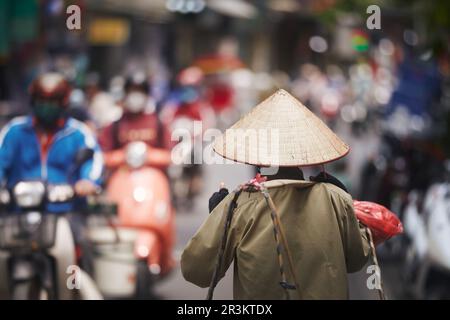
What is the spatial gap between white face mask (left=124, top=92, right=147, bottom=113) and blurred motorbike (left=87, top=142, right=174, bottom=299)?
317mm

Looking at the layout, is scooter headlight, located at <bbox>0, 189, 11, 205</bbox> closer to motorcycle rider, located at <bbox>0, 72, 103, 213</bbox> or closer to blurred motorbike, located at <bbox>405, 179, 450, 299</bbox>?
motorcycle rider, located at <bbox>0, 72, 103, 213</bbox>

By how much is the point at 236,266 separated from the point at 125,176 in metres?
3.63

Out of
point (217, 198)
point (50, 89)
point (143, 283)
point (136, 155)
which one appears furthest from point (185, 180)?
point (217, 198)

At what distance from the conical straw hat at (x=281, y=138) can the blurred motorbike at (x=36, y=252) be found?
1832 millimetres

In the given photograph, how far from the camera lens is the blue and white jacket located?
5.18 metres

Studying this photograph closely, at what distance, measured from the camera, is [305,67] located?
39.1ft

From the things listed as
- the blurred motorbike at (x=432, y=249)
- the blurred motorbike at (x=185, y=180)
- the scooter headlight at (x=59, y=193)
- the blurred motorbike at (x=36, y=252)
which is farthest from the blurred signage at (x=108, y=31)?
the blurred motorbike at (x=36, y=252)

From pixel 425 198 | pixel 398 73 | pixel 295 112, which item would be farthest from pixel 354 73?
pixel 295 112

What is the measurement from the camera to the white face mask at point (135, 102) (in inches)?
279

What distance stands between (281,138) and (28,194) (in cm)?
224

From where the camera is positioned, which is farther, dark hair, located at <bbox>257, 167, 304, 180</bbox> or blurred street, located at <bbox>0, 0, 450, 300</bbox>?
blurred street, located at <bbox>0, 0, 450, 300</bbox>

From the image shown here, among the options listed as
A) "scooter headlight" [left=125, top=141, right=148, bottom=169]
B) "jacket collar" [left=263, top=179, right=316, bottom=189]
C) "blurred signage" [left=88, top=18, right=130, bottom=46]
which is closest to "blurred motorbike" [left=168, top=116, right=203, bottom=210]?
"scooter headlight" [left=125, top=141, right=148, bottom=169]

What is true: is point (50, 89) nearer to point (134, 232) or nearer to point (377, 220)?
point (134, 232)
